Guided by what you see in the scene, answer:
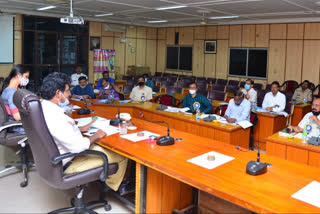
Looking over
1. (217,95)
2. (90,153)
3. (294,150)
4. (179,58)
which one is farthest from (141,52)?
(90,153)

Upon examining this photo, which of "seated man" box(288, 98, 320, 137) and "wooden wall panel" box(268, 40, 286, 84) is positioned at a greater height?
"wooden wall panel" box(268, 40, 286, 84)

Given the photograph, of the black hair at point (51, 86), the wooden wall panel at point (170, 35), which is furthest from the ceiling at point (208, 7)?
the black hair at point (51, 86)

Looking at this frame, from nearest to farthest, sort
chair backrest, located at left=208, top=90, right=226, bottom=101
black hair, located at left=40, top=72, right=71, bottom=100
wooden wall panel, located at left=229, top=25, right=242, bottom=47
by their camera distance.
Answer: black hair, located at left=40, top=72, right=71, bottom=100 < chair backrest, located at left=208, top=90, right=226, bottom=101 < wooden wall panel, located at left=229, top=25, right=242, bottom=47

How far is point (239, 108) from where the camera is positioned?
5738 millimetres

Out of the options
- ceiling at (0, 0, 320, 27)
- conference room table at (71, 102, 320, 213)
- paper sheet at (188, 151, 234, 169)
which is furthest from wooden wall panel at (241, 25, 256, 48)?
paper sheet at (188, 151, 234, 169)

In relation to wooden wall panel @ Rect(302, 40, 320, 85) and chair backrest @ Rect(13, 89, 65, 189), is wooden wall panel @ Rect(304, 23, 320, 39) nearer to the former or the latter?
wooden wall panel @ Rect(302, 40, 320, 85)

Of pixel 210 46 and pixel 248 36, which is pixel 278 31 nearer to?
pixel 248 36

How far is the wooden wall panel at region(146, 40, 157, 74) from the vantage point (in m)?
15.9

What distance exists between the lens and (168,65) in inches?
610

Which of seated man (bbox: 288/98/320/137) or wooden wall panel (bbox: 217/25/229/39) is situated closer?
seated man (bbox: 288/98/320/137)

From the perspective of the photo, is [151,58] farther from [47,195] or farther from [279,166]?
[279,166]

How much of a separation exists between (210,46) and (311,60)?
4.16 metres

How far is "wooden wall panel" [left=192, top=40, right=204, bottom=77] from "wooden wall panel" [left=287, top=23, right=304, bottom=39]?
12.5 feet

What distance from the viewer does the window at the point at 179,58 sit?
14484 millimetres
